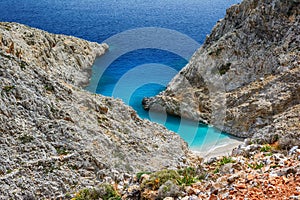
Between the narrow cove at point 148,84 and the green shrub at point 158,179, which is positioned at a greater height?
the green shrub at point 158,179

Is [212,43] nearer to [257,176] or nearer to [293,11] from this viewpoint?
[293,11]

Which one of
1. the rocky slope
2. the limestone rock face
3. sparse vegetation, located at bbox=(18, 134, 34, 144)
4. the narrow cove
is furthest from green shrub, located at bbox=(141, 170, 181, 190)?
the limestone rock face

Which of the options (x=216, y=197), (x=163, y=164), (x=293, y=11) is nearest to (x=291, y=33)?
(x=293, y=11)

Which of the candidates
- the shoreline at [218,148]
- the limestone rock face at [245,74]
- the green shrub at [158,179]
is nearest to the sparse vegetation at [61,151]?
the green shrub at [158,179]

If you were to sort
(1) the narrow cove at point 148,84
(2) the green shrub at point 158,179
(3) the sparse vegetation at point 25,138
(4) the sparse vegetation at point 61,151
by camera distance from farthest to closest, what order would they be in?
(1) the narrow cove at point 148,84 → (4) the sparse vegetation at point 61,151 → (3) the sparse vegetation at point 25,138 → (2) the green shrub at point 158,179

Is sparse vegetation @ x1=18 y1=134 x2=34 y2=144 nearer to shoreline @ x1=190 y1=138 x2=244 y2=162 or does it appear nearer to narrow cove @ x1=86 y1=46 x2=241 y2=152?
shoreline @ x1=190 y1=138 x2=244 y2=162

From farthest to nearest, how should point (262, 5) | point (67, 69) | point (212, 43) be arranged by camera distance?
point (67, 69) < point (212, 43) < point (262, 5)

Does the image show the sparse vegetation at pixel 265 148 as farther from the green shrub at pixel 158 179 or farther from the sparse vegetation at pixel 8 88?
the sparse vegetation at pixel 8 88

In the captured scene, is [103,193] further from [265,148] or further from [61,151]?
[61,151]
